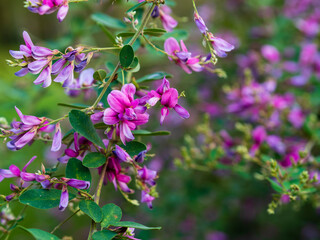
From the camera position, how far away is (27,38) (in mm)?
673

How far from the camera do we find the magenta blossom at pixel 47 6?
25.8 inches

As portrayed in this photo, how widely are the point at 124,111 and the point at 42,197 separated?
0.73ft

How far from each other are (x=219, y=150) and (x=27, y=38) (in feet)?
2.42

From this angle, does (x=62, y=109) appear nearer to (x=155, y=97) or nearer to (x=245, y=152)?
Result: (x=245, y=152)

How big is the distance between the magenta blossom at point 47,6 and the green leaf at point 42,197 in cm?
32

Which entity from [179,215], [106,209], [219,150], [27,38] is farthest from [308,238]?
[27,38]

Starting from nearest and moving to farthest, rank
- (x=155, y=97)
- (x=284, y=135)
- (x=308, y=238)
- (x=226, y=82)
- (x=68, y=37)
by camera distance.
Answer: (x=155, y=97)
(x=284, y=135)
(x=68, y=37)
(x=308, y=238)
(x=226, y=82)

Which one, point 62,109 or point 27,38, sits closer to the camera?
point 27,38

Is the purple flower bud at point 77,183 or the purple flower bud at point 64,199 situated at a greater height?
the purple flower bud at point 77,183

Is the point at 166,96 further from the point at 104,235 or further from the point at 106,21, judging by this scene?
the point at 106,21

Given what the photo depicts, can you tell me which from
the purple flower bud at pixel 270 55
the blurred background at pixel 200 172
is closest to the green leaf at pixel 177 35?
the blurred background at pixel 200 172

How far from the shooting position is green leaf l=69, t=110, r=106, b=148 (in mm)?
665

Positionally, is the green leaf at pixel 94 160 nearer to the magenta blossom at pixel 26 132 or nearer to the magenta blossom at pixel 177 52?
the magenta blossom at pixel 26 132

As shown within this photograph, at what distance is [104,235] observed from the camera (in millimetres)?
639
